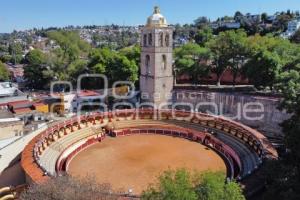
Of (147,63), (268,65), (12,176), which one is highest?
(147,63)

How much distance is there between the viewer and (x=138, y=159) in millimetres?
26984

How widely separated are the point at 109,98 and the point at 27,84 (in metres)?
23.3

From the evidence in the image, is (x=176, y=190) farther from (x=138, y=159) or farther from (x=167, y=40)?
(x=167, y=40)

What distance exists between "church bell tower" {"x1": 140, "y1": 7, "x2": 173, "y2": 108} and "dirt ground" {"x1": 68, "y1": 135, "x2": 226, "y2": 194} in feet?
22.8

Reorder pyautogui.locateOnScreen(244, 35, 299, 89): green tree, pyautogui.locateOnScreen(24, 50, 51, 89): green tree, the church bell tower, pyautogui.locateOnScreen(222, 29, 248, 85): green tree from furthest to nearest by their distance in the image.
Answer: pyautogui.locateOnScreen(24, 50, 51, 89): green tree, pyautogui.locateOnScreen(222, 29, 248, 85): green tree, the church bell tower, pyautogui.locateOnScreen(244, 35, 299, 89): green tree

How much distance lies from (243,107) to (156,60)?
10945 mm

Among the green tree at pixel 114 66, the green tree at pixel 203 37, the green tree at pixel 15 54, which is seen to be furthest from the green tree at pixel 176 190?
the green tree at pixel 15 54

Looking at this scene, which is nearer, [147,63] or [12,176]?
[12,176]

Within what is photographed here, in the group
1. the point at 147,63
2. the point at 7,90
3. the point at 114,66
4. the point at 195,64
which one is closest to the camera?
the point at 147,63

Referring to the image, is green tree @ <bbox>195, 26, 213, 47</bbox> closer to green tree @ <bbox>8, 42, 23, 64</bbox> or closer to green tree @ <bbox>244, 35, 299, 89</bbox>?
green tree @ <bbox>244, 35, 299, 89</bbox>

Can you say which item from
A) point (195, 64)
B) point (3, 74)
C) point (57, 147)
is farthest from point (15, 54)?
point (57, 147)

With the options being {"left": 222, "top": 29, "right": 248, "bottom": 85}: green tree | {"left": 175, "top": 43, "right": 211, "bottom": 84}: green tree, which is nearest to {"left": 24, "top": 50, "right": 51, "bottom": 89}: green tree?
{"left": 175, "top": 43, "right": 211, "bottom": 84}: green tree

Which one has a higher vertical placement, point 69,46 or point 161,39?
point 69,46

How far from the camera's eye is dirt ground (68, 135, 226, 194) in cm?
2353
